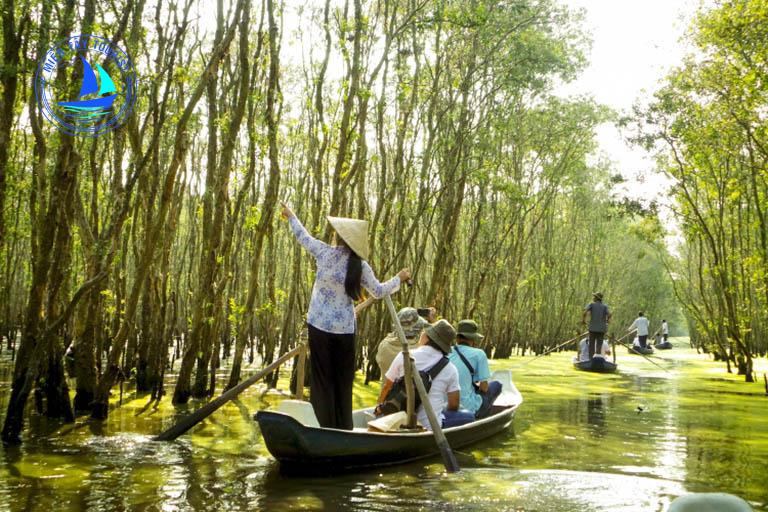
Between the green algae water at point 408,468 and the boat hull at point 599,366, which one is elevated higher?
the boat hull at point 599,366

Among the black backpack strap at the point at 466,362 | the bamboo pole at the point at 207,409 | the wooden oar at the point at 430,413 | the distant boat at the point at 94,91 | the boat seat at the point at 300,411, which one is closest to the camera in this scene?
the wooden oar at the point at 430,413

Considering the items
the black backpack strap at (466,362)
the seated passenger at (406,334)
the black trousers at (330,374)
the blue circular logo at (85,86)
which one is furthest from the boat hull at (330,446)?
the blue circular logo at (85,86)

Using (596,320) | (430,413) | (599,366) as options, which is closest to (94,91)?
(430,413)

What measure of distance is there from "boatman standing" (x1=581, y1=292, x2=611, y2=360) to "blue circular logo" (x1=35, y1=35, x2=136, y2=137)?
12673 millimetres

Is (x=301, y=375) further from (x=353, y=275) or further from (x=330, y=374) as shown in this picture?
(x=353, y=275)

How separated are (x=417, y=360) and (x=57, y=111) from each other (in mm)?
4084

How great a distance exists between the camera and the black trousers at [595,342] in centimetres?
1939

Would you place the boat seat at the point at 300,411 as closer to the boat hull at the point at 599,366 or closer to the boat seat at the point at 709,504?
the boat seat at the point at 709,504

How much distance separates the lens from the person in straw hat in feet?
20.4

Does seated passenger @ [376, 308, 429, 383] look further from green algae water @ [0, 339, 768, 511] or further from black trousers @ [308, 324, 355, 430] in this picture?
black trousers @ [308, 324, 355, 430]

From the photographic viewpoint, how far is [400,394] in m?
7.14

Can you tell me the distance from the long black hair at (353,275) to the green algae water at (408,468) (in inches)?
55.1

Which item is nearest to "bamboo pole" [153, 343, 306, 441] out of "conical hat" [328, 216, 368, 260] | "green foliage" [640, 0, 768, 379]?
"conical hat" [328, 216, 368, 260]

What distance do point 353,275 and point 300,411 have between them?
1239 mm
